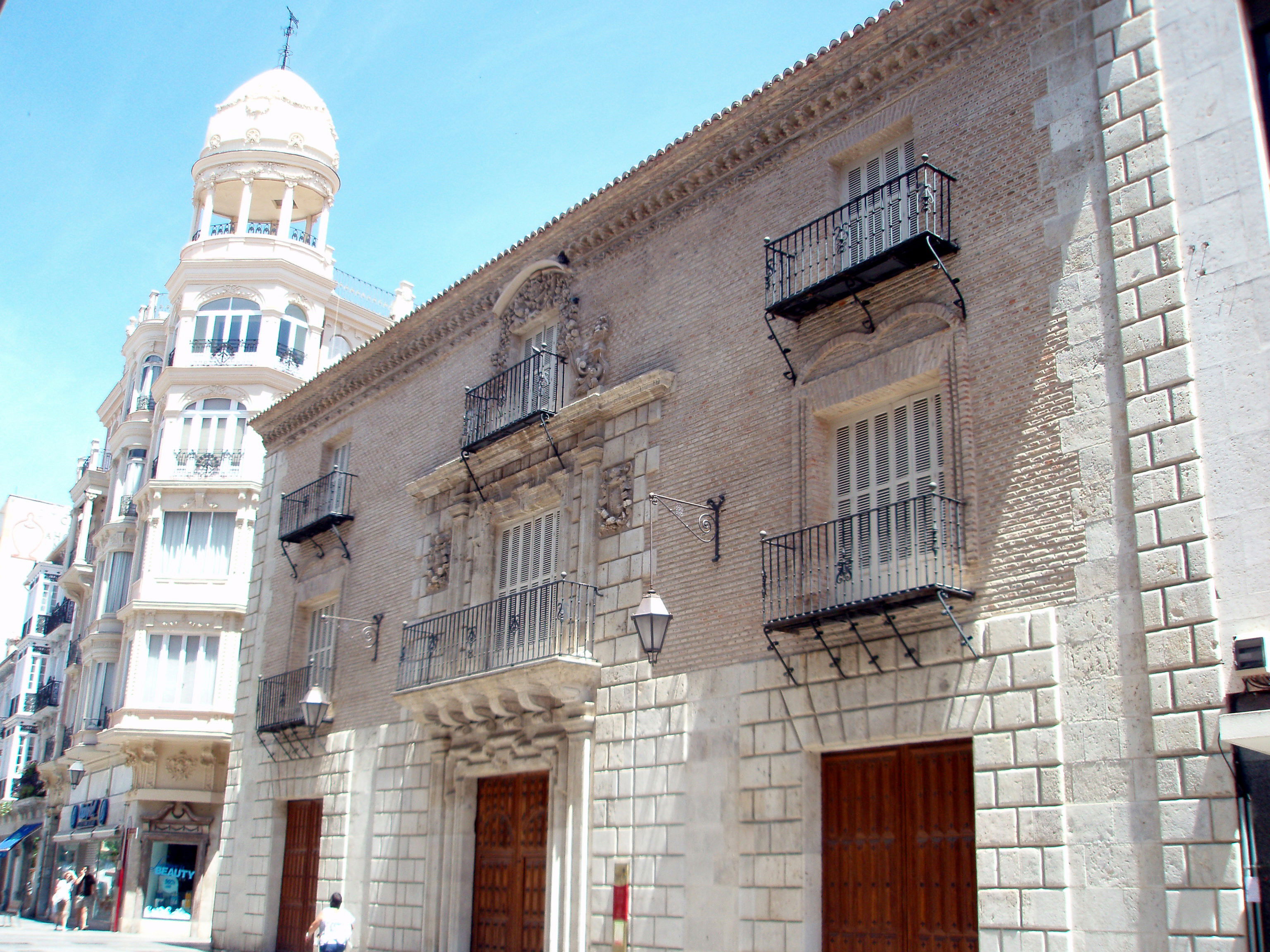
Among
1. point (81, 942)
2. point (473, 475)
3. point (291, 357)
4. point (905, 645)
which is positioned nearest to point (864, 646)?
point (905, 645)

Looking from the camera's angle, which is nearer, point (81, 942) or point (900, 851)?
point (900, 851)

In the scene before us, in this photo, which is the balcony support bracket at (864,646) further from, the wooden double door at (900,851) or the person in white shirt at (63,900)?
the person in white shirt at (63,900)

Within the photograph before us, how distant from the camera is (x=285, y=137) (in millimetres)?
33656

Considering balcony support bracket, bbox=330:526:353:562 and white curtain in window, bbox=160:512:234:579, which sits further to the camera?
→ white curtain in window, bbox=160:512:234:579

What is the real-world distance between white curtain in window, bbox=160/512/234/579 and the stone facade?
1210 centimetres

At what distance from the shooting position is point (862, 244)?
13188 millimetres

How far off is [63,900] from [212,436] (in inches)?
512

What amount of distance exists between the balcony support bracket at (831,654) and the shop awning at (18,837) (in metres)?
37.5

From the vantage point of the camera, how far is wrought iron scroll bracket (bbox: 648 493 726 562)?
14188 mm

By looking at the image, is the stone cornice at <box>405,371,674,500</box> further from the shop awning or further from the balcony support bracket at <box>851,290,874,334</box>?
the shop awning

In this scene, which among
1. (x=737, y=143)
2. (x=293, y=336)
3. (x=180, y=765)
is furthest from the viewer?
(x=293, y=336)

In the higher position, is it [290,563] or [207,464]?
[207,464]

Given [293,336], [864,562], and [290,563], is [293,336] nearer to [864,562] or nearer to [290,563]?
[290,563]

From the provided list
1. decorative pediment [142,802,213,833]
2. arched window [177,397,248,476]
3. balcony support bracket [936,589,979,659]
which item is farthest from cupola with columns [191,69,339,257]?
balcony support bracket [936,589,979,659]
